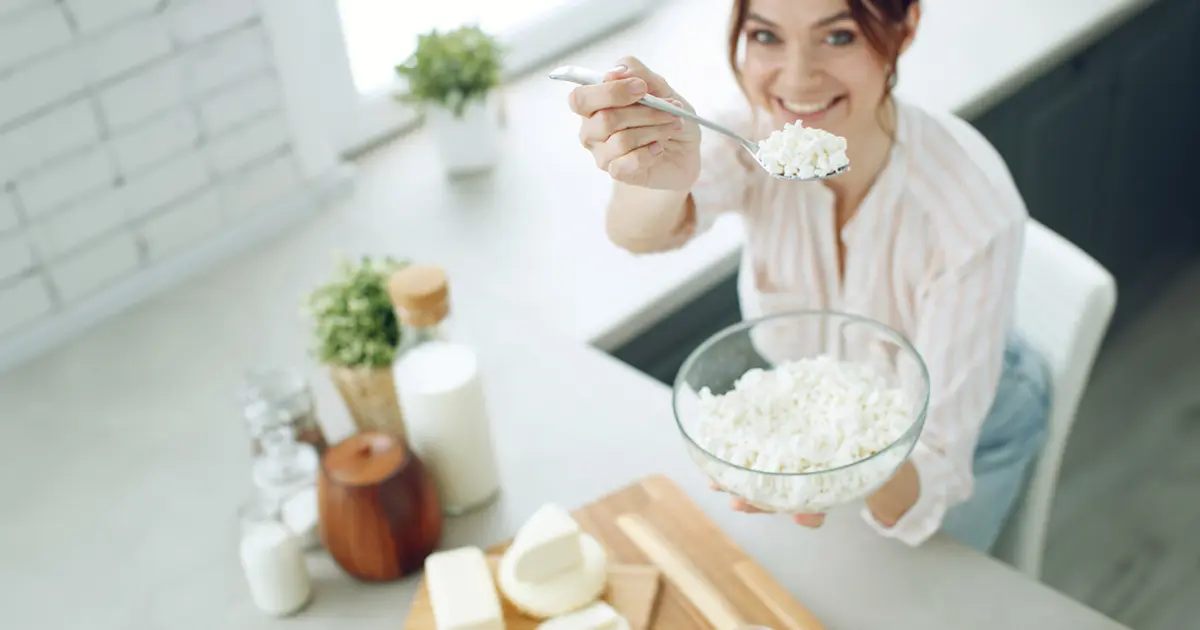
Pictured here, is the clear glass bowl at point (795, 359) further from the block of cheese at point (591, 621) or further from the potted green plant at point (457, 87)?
the potted green plant at point (457, 87)

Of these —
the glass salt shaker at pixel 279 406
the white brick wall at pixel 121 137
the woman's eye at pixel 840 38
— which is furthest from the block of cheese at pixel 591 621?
the white brick wall at pixel 121 137

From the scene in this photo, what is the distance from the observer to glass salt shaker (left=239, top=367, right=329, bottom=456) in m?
1.36

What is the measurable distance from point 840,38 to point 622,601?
59cm

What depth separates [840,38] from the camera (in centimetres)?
124

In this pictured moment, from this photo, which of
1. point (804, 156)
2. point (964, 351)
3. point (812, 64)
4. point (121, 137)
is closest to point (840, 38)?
point (812, 64)

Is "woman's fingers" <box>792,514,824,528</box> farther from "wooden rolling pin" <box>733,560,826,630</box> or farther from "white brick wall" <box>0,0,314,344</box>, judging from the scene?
"white brick wall" <box>0,0,314,344</box>

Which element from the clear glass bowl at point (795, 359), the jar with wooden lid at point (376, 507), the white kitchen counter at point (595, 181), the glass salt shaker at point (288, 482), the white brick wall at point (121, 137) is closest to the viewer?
the clear glass bowl at point (795, 359)

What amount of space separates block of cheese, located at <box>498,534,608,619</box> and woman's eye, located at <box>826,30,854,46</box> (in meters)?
0.55

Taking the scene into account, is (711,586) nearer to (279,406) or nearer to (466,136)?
(279,406)

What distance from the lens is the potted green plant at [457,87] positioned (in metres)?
1.93

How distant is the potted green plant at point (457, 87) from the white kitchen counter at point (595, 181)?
0.06 meters

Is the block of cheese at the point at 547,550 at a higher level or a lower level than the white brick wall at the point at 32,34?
lower

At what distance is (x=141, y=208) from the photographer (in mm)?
1750

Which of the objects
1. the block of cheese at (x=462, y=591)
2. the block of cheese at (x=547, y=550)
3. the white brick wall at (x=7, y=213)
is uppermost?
the white brick wall at (x=7, y=213)
